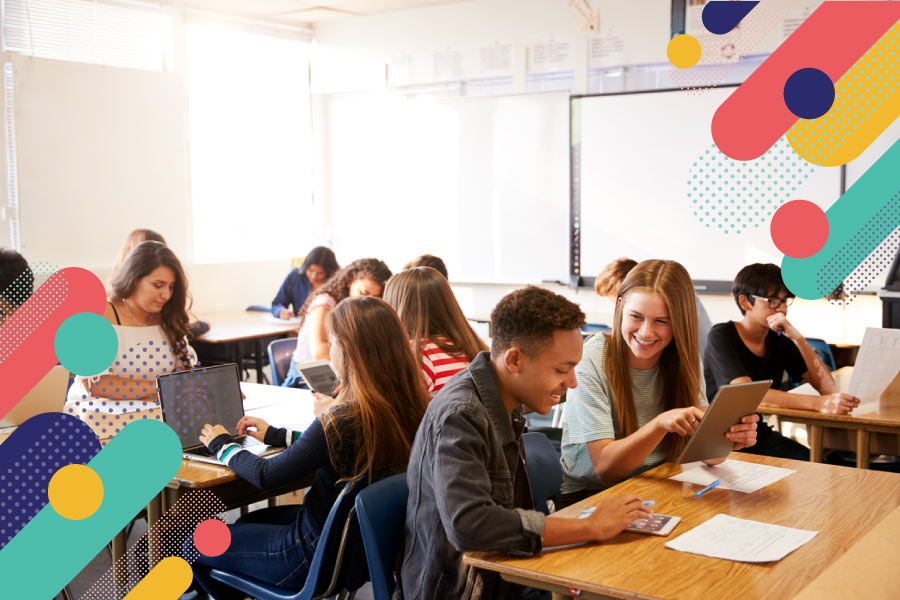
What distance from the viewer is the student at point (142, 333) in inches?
123

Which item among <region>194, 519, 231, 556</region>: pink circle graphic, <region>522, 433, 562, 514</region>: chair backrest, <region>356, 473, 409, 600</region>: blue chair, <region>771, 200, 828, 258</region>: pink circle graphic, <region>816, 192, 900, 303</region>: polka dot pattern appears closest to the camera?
<region>356, 473, 409, 600</region>: blue chair

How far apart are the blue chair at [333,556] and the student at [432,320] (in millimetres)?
971

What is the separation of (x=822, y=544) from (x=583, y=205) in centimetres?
486

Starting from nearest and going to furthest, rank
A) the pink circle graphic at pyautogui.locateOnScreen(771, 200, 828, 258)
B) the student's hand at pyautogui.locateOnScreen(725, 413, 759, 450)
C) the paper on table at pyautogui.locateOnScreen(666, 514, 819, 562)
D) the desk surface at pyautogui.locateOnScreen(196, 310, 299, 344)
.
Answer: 1. the paper on table at pyautogui.locateOnScreen(666, 514, 819, 562)
2. the student's hand at pyautogui.locateOnScreen(725, 413, 759, 450)
3. the desk surface at pyautogui.locateOnScreen(196, 310, 299, 344)
4. the pink circle graphic at pyautogui.locateOnScreen(771, 200, 828, 258)

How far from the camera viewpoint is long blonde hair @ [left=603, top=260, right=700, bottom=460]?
2359 mm

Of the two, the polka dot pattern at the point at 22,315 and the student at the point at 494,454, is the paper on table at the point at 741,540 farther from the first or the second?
the polka dot pattern at the point at 22,315

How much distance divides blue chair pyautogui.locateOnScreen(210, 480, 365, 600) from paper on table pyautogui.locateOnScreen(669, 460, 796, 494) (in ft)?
2.71
